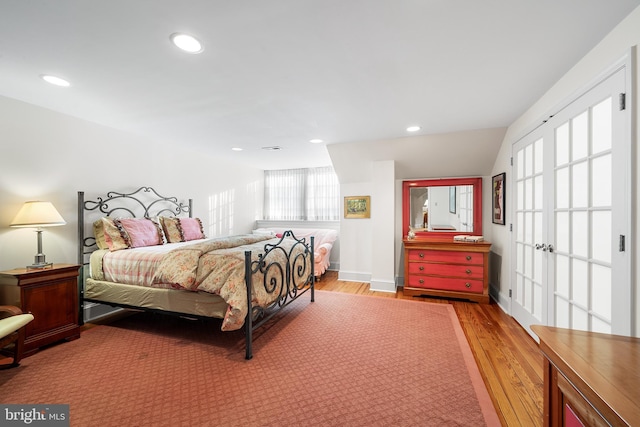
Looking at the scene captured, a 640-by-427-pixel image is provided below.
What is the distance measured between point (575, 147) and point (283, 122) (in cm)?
273

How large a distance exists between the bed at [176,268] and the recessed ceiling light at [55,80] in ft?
4.23

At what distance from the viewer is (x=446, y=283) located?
376 centimetres

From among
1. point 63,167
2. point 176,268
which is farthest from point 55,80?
point 176,268

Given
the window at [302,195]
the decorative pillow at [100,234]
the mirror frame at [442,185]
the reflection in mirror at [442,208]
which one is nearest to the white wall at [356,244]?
the mirror frame at [442,185]

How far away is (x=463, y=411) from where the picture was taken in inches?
63.0

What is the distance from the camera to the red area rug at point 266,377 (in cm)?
158

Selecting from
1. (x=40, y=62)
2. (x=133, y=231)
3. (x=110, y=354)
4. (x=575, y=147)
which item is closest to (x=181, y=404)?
(x=110, y=354)

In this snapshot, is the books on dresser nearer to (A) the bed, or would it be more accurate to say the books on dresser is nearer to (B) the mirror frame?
(B) the mirror frame

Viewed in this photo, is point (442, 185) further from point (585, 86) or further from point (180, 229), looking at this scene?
point (180, 229)

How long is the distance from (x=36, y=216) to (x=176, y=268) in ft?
4.66

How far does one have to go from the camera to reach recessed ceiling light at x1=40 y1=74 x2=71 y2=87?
209 centimetres

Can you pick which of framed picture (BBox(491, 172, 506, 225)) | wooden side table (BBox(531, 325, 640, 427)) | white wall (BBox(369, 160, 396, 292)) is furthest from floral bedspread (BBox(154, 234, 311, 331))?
framed picture (BBox(491, 172, 506, 225))

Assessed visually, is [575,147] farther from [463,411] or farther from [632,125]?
[463,411]

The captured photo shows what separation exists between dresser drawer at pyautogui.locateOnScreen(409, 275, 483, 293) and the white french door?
0.78 metres
